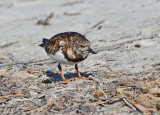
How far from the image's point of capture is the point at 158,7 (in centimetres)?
1122

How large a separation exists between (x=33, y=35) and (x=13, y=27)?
1736 mm

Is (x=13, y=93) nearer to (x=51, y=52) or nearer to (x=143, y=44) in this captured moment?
(x=51, y=52)

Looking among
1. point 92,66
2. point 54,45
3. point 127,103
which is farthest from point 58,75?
point 127,103

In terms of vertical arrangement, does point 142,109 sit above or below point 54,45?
below

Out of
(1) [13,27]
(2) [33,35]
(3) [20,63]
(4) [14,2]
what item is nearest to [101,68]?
(3) [20,63]

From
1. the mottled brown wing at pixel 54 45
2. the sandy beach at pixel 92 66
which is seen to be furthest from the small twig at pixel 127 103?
the mottled brown wing at pixel 54 45

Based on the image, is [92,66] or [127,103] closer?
[127,103]

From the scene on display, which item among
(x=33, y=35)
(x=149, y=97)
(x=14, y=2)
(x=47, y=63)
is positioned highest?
(x=14, y=2)

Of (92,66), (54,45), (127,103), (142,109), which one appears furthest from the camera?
(92,66)

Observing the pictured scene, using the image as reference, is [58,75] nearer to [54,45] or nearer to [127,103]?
[54,45]

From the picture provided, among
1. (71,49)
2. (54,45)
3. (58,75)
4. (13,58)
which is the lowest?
(58,75)

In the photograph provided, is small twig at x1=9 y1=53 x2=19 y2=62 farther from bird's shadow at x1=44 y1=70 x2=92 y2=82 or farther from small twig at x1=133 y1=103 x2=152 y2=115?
small twig at x1=133 y1=103 x2=152 y2=115

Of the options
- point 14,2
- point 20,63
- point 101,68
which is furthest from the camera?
point 14,2

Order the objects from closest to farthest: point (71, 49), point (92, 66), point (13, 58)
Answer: point (71, 49) → point (92, 66) → point (13, 58)
